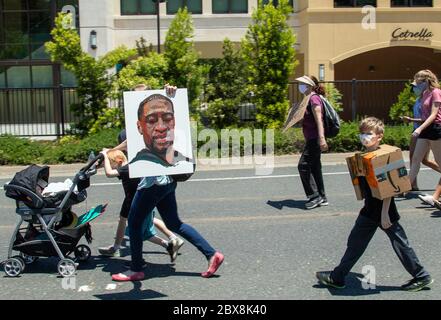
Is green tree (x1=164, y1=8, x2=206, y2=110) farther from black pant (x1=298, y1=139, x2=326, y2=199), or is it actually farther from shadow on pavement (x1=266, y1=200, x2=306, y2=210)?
black pant (x1=298, y1=139, x2=326, y2=199)

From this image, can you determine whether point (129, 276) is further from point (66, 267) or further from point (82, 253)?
point (82, 253)

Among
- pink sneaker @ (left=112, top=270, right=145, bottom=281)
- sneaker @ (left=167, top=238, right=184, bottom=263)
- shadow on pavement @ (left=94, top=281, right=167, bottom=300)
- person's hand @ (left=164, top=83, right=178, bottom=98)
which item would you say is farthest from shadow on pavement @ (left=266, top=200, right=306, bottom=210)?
person's hand @ (left=164, top=83, right=178, bottom=98)

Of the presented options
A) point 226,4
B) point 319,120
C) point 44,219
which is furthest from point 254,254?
point 226,4

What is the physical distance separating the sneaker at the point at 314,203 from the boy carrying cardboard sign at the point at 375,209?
3240mm

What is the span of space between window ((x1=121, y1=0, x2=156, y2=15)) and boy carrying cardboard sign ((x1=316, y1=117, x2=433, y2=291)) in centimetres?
2112

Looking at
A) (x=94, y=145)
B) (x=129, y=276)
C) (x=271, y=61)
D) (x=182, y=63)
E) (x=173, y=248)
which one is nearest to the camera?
(x=129, y=276)

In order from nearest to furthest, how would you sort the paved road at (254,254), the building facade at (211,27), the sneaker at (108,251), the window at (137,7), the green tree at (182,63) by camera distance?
the paved road at (254,254) < the sneaker at (108,251) < the green tree at (182,63) < the building facade at (211,27) < the window at (137,7)

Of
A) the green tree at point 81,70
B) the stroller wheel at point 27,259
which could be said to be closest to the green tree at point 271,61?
the green tree at point 81,70

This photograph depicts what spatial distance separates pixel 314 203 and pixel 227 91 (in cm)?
936

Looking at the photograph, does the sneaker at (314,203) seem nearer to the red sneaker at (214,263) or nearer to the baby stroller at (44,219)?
the red sneaker at (214,263)

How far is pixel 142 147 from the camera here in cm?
523

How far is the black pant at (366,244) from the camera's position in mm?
5250

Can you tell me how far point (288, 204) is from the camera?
9039mm

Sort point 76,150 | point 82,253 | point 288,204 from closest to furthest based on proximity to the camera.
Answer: point 82,253 → point 288,204 → point 76,150
